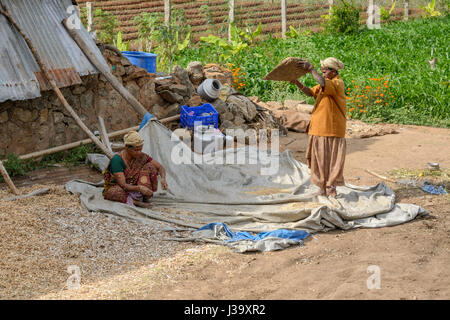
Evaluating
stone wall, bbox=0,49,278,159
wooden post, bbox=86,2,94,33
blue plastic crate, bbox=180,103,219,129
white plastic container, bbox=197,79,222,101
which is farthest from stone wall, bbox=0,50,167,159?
wooden post, bbox=86,2,94,33

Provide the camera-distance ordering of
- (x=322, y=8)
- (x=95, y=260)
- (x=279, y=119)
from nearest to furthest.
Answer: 1. (x=95, y=260)
2. (x=279, y=119)
3. (x=322, y=8)

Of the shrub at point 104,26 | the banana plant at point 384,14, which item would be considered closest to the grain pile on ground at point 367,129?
the shrub at point 104,26

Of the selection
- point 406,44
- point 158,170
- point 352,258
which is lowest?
point 352,258

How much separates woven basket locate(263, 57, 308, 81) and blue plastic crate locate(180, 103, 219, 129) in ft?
8.34

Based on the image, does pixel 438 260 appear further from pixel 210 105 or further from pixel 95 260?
pixel 210 105

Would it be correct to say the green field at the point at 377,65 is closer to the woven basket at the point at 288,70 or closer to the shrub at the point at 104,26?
the shrub at the point at 104,26

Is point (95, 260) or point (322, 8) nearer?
point (95, 260)

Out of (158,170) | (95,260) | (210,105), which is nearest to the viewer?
(95,260)

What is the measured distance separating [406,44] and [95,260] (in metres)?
11.6

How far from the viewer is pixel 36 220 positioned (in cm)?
496

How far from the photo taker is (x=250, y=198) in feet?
19.2

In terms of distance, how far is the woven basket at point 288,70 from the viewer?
5.32 metres

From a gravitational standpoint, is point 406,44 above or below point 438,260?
above

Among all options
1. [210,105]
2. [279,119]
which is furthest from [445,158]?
[210,105]
